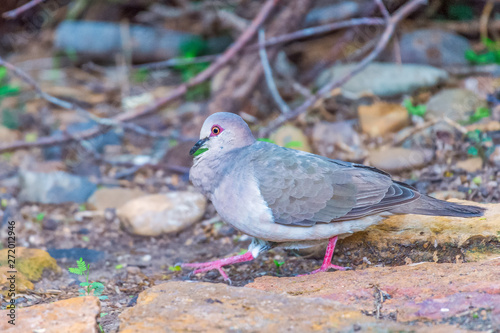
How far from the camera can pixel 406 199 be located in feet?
11.5

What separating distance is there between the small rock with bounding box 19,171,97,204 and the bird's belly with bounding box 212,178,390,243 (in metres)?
2.46

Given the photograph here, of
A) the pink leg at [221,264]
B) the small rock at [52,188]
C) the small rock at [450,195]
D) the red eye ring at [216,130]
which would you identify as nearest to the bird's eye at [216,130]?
the red eye ring at [216,130]

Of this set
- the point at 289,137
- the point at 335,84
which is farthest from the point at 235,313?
the point at 335,84

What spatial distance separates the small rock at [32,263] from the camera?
12.5ft

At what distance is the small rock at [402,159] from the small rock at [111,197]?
2.42 m

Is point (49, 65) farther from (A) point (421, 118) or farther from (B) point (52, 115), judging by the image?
(A) point (421, 118)

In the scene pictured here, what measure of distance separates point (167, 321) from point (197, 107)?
15.9ft

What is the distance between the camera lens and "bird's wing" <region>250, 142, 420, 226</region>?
348 centimetres

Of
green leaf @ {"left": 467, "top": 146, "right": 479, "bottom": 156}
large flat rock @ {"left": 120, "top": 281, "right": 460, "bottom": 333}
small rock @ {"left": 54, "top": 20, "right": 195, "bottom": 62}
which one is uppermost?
small rock @ {"left": 54, "top": 20, "right": 195, "bottom": 62}

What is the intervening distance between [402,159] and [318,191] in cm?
192

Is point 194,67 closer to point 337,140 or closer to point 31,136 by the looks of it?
point 31,136

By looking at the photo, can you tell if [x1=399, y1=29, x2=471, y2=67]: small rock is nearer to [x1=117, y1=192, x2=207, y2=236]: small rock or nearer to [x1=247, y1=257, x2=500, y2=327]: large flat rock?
[x1=117, y1=192, x2=207, y2=236]: small rock

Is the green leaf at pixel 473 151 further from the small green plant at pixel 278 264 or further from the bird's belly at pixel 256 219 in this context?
the small green plant at pixel 278 264

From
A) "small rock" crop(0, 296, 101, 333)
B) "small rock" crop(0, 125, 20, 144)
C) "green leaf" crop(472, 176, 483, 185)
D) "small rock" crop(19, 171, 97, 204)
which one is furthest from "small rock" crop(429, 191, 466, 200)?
"small rock" crop(0, 125, 20, 144)
